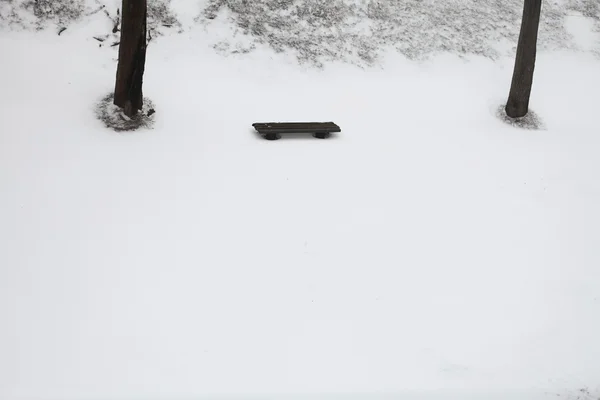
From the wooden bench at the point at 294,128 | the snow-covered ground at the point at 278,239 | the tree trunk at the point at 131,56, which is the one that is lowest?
the snow-covered ground at the point at 278,239

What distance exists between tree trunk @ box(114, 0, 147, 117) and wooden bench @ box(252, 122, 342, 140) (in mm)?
2331

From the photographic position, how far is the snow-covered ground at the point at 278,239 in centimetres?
548

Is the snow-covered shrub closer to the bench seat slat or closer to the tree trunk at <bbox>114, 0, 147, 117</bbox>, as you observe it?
the bench seat slat

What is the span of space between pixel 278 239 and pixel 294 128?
3497 mm

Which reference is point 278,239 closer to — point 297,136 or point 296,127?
point 296,127

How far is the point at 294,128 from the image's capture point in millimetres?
10266

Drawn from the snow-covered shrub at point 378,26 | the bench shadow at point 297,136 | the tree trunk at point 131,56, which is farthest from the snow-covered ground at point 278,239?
the snow-covered shrub at point 378,26

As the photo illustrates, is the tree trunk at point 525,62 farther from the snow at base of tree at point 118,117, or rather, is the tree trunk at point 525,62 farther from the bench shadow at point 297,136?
the snow at base of tree at point 118,117

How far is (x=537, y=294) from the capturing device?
6871 millimetres

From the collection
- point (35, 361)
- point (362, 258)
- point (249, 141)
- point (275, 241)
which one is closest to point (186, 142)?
point (249, 141)

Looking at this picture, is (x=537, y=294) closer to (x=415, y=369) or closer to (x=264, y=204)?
(x=415, y=369)

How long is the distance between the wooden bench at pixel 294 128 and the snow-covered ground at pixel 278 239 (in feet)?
0.78

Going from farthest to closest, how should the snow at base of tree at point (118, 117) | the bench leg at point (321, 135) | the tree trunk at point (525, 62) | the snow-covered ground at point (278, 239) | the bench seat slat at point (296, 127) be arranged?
1. the tree trunk at point (525, 62)
2. the bench leg at point (321, 135)
3. the bench seat slat at point (296, 127)
4. the snow at base of tree at point (118, 117)
5. the snow-covered ground at point (278, 239)

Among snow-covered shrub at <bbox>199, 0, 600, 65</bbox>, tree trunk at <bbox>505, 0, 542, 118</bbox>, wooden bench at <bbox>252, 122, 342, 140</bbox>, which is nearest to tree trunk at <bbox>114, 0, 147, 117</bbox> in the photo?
wooden bench at <bbox>252, 122, 342, 140</bbox>
